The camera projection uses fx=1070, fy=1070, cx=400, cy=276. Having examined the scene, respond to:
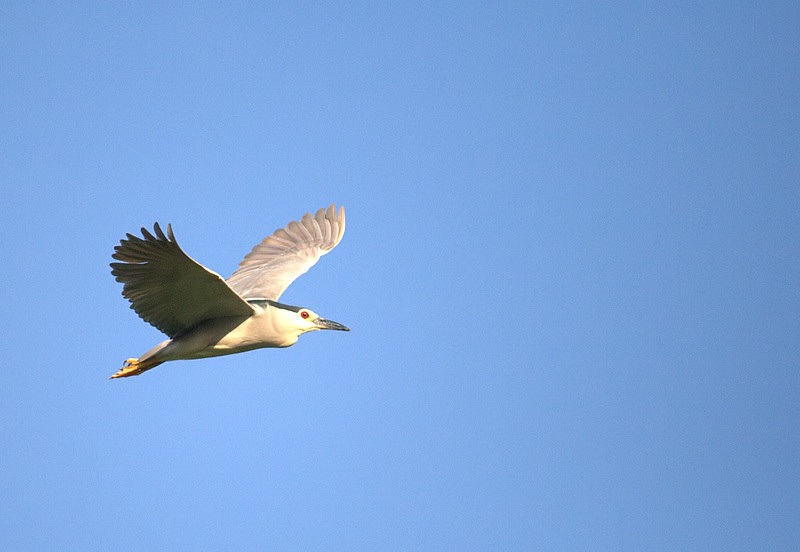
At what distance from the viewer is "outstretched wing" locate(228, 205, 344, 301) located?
16.9m

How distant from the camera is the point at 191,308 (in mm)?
13961

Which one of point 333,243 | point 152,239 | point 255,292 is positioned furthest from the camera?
point 333,243

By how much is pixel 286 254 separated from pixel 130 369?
4.27 meters

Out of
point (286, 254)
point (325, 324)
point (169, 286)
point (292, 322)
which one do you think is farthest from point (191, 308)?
point (286, 254)

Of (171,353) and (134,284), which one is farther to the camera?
(171,353)

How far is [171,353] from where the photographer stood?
47.5 ft

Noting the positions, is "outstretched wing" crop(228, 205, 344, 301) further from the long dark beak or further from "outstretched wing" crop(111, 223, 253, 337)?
"outstretched wing" crop(111, 223, 253, 337)

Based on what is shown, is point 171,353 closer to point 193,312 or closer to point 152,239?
point 193,312

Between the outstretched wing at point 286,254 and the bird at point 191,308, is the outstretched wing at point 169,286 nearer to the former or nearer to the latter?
the bird at point 191,308

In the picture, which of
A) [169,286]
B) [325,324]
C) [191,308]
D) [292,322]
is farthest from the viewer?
[325,324]

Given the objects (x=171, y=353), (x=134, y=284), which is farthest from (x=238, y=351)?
(x=134, y=284)

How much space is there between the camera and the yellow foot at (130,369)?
14711 mm

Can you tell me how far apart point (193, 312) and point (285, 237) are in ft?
16.1

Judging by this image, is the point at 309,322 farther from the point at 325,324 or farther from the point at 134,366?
the point at 134,366
